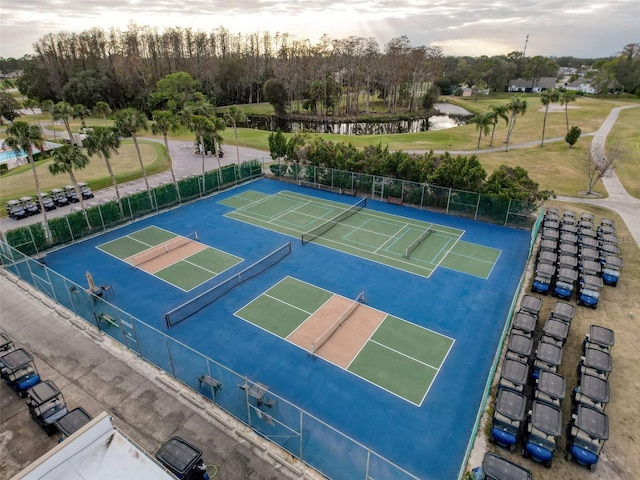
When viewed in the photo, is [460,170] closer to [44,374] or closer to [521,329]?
[521,329]

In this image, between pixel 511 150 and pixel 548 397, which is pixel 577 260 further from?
pixel 511 150

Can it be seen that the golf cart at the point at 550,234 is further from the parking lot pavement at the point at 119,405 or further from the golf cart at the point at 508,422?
the parking lot pavement at the point at 119,405

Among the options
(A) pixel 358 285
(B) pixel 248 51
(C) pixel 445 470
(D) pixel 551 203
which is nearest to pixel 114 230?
(A) pixel 358 285

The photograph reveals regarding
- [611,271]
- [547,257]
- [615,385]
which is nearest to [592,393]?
[615,385]

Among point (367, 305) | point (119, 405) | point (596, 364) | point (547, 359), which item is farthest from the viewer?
point (367, 305)

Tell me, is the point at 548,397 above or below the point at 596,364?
below

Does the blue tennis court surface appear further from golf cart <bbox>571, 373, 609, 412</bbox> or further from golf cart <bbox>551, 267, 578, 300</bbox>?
golf cart <bbox>571, 373, 609, 412</bbox>

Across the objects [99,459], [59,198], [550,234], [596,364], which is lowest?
[59,198]
